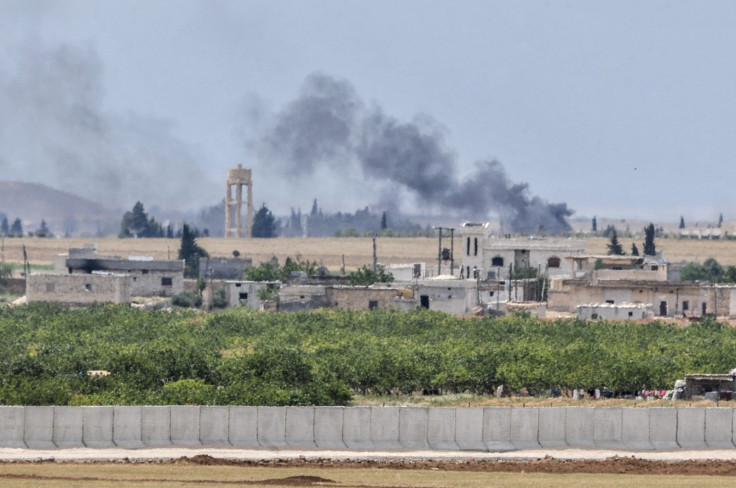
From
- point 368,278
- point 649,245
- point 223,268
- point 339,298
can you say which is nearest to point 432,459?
point 339,298

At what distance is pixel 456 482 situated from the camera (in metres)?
36.5

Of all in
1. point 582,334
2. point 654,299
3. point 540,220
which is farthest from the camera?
point 540,220

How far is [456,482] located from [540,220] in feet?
495

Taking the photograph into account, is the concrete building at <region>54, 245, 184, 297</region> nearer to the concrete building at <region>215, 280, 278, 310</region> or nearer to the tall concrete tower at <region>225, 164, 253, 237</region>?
the concrete building at <region>215, 280, 278, 310</region>

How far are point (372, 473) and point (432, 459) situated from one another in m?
2.65

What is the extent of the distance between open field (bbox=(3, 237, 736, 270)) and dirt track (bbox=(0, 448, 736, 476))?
110710 mm

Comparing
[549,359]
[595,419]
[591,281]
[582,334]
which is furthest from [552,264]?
[595,419]

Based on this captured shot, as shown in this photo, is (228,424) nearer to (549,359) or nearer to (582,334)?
(549,359)

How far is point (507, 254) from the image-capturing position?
110500 mm

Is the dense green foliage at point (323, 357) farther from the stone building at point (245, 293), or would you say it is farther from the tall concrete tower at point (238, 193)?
the tall concrete tower at point (238, 193)

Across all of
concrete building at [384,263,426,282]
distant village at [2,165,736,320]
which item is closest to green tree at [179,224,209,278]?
distant village at [2,165,736,320]

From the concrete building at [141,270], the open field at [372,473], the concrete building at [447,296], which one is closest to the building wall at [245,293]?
the concrete building at [141,270]

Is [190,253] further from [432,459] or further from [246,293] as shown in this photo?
[432,459]

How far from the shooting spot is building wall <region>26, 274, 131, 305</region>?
9581 centimetres
